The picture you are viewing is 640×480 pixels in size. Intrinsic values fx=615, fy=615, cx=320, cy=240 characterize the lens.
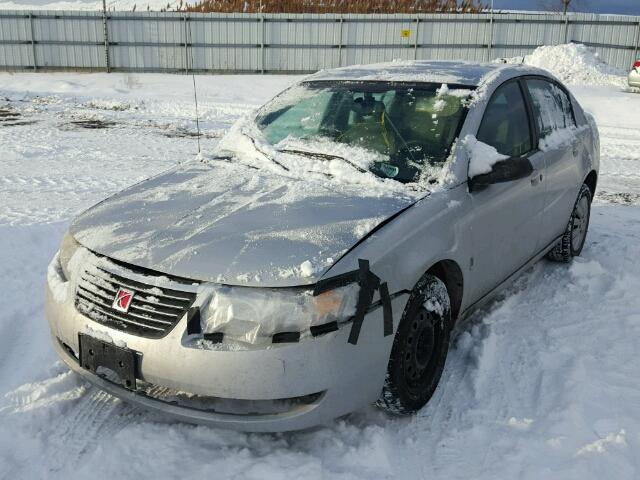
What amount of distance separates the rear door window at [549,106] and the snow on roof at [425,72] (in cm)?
22

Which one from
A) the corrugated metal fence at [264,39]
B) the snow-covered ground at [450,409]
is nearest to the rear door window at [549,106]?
the snow-covered ground at [450,409]

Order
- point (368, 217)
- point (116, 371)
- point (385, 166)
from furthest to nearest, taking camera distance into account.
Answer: point (385, 166) → point (368, 217) → point (116, 371)

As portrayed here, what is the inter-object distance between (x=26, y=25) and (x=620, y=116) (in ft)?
61.6

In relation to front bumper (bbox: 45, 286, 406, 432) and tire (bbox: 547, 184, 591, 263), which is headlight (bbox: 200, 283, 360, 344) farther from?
tire (bbox: 547, 184, 591, 263)

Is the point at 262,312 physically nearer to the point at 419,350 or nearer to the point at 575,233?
the point at 419,350

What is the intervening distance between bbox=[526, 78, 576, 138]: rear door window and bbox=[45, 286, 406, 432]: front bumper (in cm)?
236

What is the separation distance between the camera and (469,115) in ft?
11.6

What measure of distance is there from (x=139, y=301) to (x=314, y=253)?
0.74m

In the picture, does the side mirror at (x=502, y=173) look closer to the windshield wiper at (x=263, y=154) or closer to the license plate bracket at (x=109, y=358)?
the windshield wiper at (x=263, y=154)

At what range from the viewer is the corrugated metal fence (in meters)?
20.8

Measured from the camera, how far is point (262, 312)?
94.7 inches

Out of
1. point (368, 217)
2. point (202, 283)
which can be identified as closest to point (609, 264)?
point (368, 217)

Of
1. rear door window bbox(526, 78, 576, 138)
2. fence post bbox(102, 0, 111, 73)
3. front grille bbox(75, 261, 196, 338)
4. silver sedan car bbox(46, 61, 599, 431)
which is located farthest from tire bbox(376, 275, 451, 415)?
fence post bbox(102, 0, 111, 73)

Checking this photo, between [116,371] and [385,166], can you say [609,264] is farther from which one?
[116,371]
